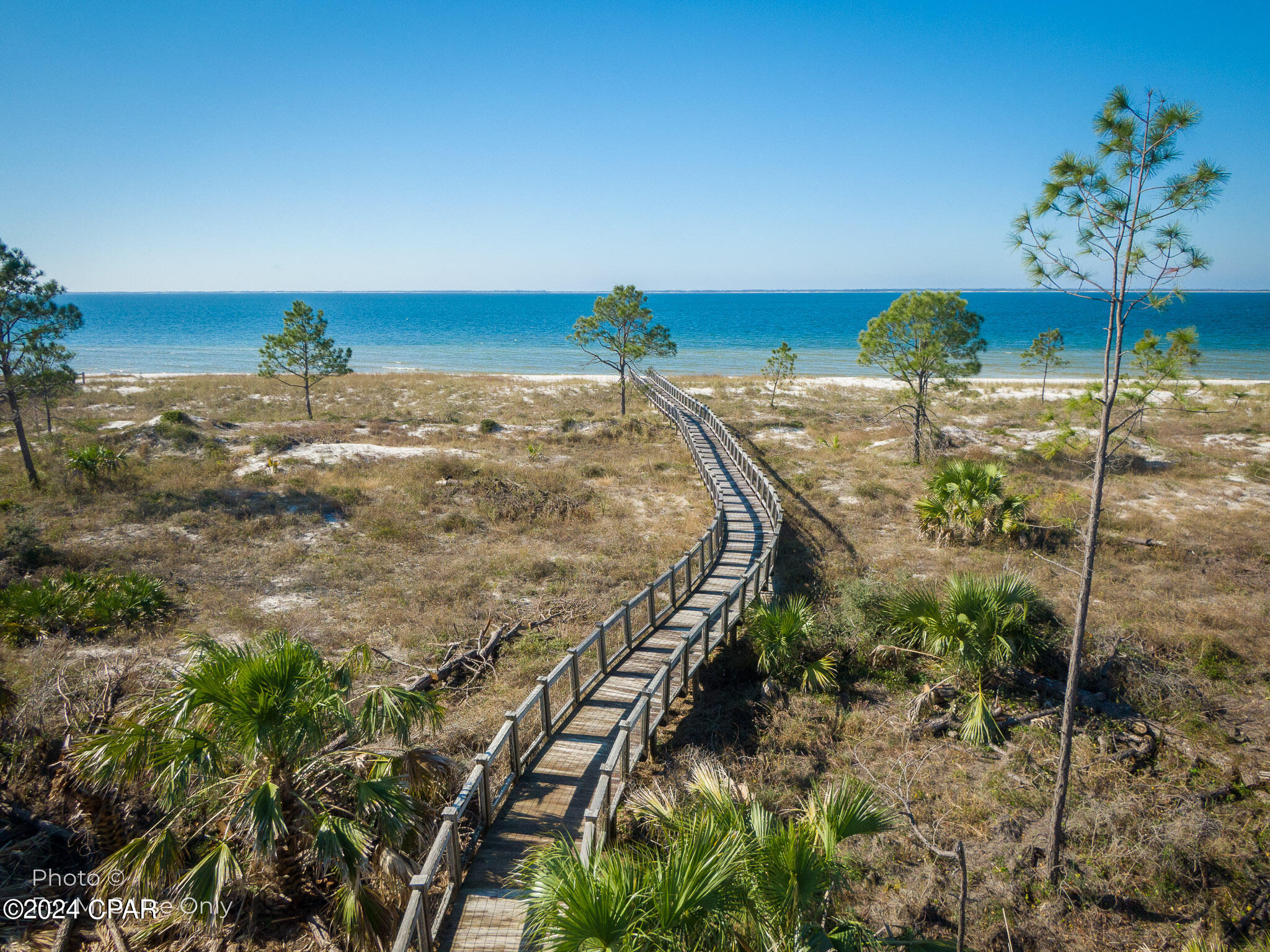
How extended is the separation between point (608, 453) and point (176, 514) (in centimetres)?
1619

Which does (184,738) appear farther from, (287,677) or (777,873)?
(777,873)

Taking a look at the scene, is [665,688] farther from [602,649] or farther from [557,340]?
[557,340]

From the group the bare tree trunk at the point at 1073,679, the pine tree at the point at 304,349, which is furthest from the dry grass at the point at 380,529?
the bare tree trunk at the point at 1073,679

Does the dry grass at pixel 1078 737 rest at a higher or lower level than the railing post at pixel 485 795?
lower

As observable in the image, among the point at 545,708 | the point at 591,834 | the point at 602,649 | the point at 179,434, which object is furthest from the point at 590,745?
the point at 179,434

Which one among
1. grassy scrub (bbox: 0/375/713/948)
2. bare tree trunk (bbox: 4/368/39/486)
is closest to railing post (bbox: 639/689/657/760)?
grassy scrub (bbox: 0/375/713/948)

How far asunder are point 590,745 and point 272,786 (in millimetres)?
4185

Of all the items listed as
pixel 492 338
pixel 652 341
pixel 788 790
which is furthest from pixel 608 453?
pixel 492 338

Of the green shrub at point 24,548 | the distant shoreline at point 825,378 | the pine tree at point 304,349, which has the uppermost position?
the pine tree at point 304,349

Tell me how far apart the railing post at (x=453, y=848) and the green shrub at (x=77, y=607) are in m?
10.4

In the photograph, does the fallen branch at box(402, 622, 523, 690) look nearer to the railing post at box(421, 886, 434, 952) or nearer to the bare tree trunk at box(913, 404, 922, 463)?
the railing post at box(421, 886, 434, 952)

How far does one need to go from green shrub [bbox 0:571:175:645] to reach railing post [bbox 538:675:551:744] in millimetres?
9555

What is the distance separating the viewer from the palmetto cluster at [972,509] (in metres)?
17.3

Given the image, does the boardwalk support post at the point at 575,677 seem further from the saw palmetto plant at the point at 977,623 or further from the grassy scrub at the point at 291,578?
the saw palmetto plant at the point at 977,623
